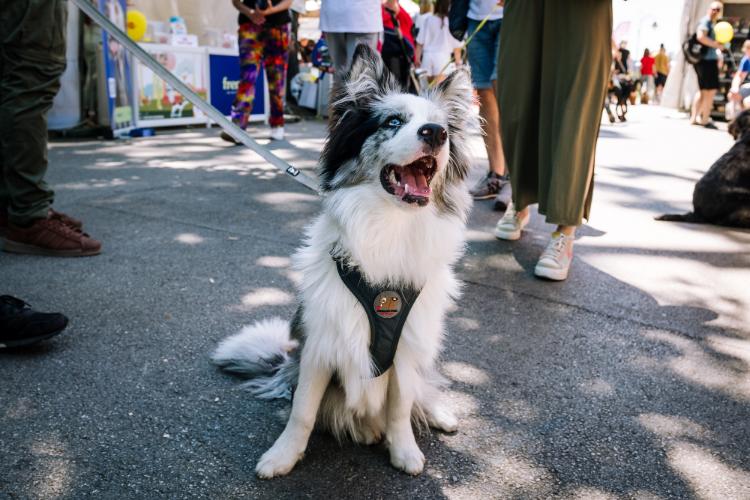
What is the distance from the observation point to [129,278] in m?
3.61

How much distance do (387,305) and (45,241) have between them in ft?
8.96

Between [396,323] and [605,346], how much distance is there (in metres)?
1.50

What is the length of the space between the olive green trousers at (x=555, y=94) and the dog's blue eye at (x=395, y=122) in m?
1.83

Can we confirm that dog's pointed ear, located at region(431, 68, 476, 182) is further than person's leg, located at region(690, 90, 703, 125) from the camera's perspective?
No

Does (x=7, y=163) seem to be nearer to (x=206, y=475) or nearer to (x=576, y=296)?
(x=206, y=475)

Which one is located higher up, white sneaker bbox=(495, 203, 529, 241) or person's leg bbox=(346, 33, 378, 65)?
person's leg bbox=(346, 33, 378, 65)

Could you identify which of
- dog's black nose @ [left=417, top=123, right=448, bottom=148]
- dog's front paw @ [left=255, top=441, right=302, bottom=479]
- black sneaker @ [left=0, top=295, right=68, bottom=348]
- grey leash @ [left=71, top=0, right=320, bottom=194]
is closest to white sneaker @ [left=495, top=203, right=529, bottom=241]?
grey leash @ [left=71, top=0, right=320, bottom=194]

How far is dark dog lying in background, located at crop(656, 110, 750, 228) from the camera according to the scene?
534cm

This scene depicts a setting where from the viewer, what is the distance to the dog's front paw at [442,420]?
2348mm

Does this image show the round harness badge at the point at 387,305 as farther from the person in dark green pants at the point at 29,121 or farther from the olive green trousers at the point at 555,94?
the person in dark green pants at the point at 29,121

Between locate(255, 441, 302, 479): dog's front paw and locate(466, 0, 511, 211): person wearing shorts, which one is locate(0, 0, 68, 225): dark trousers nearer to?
locate(255, 441, 302, 479): dog's front paw

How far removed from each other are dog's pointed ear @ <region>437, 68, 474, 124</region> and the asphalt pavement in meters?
1.15

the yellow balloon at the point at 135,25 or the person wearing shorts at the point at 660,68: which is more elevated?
the person wearing shorts at the point at 660,68

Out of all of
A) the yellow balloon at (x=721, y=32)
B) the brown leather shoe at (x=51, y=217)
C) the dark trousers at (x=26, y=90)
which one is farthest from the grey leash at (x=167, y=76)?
the yellow balloon at (x=721, y=32)
